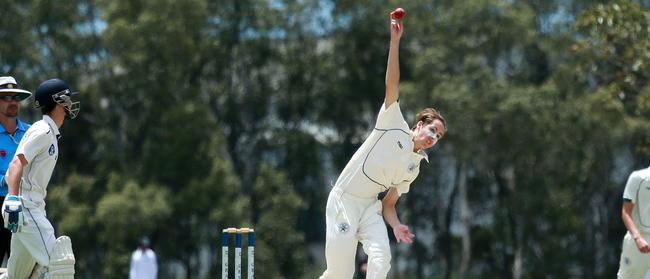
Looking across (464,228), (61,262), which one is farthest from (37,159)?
(464,228)

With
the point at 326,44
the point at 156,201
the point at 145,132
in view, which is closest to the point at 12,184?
the point at 156,201

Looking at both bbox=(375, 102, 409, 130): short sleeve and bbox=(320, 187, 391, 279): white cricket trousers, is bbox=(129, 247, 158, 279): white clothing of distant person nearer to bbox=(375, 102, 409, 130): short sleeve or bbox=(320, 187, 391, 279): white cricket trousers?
bbox=(320, 187, 391, 279): white cricket trousers

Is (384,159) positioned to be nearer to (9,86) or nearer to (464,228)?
(9,86)

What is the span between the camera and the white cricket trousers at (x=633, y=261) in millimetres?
11469

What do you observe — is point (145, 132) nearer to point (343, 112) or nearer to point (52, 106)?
point (343, 112)

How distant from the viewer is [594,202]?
1515 inches

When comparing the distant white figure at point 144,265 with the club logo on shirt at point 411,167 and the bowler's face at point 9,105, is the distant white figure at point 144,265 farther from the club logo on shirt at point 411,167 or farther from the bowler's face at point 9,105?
the club logo on shirt at point 411,167

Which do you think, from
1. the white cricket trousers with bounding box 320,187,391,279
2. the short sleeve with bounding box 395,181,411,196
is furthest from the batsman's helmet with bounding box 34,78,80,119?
the short sleeve with bounding box 395,181,411,196

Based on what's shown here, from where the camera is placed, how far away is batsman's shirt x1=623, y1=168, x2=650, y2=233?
455 inches

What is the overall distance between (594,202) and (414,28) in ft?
29.2

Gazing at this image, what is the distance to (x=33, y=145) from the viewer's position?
27.6 ft

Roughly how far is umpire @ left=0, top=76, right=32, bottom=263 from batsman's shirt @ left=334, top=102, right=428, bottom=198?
2953 millimetres

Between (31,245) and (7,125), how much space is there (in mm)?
1673

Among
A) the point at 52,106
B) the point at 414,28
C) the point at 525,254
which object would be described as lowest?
the point at 525,254
